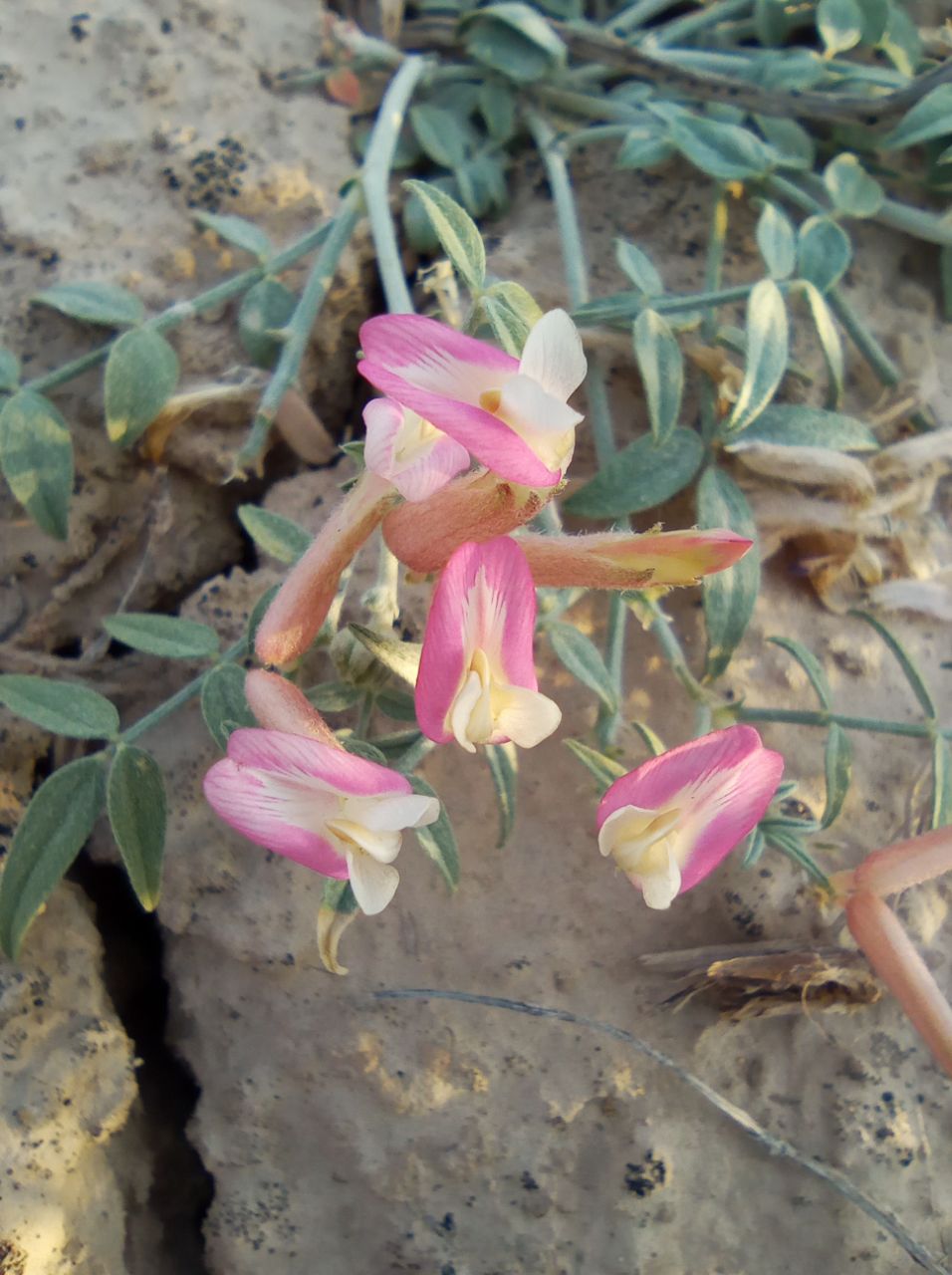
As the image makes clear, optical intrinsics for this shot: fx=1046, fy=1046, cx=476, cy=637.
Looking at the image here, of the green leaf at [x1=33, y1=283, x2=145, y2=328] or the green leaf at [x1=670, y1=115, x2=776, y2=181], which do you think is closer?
the green leaf at [x1=33, y1=283, x2=145, y2=328]

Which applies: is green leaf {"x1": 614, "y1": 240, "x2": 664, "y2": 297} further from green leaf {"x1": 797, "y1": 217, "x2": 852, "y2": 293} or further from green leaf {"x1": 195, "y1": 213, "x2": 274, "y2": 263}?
green leaf {"x1": 195, "y1": 213, "x2": 274, "y2": 263}

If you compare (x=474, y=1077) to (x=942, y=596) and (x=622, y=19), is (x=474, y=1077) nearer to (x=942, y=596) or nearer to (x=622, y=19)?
(x=942, y=596)

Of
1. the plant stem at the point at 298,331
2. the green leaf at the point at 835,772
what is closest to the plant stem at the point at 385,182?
the plant stem at the point at 298,331

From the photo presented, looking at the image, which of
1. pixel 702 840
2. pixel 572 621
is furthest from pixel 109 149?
pixel 702 840

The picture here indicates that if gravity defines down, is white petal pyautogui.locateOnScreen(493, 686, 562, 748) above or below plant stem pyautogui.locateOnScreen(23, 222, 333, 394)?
below

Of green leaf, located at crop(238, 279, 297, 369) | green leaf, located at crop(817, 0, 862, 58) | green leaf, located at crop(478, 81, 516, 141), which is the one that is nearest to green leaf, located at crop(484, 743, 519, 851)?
green leaf, located at crop(238, 279, 297, 369)
